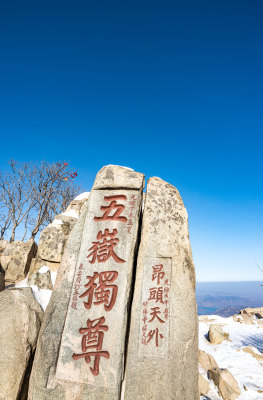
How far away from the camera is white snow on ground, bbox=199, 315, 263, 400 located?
6156mm

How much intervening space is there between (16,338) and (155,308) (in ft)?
9.26

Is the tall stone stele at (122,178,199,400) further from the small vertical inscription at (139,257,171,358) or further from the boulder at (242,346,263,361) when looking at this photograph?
the boulder at (242,346,263,361)

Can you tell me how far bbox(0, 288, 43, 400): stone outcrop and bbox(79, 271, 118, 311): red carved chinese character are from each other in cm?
133

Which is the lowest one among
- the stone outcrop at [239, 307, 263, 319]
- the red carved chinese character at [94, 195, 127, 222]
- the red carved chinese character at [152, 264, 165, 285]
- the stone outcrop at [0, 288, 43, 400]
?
the stone outcrop at [239, 307, 263, 319]

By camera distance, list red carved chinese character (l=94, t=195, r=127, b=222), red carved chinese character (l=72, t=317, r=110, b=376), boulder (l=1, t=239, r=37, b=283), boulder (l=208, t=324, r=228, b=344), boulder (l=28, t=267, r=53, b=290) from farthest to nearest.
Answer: boulder (l=208, t=324, r=228, b=344) < boulder (l=1, t=239, r=37, b=283) < boulder (l=28, t=267, r=53, b=290) < red carved chinese character (l=94, t=195, r=127, b=222) < red carved chinese character (l=72, t=317, r=110, b=376)

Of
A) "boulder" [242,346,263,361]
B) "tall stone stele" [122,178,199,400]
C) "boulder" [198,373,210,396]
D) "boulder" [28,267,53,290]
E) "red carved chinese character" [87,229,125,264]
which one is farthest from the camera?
"boulder" [242,346,263,361]

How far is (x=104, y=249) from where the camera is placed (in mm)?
4645

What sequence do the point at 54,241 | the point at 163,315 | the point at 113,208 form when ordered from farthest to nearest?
1. the point at 54,241
2. the point at 113,208
3. the point at 163,315

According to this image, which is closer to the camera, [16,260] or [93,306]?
[93,306]

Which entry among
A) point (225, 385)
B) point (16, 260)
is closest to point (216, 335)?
point (225, 385)

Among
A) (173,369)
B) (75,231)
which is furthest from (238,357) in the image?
(75,231)

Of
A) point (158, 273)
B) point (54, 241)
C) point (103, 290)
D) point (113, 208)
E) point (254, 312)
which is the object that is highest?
point (113, 208)

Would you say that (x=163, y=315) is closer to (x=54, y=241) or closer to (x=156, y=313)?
(x=156, y=313)

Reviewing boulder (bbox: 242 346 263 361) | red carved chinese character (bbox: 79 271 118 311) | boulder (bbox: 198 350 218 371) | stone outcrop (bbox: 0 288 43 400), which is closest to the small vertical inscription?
red carved chinese character (bbox: 79 271 118 311)
